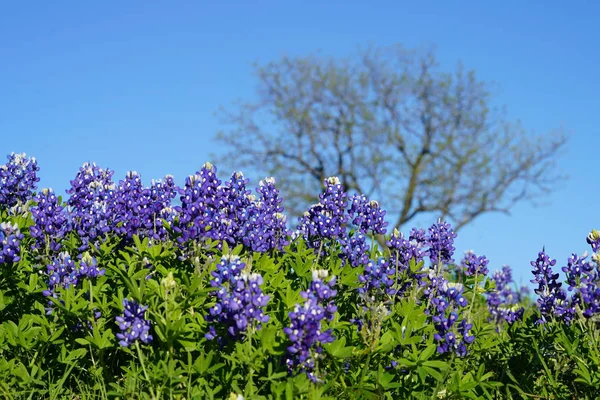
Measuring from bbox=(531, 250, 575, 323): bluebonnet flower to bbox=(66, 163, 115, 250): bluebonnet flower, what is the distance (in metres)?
3.70

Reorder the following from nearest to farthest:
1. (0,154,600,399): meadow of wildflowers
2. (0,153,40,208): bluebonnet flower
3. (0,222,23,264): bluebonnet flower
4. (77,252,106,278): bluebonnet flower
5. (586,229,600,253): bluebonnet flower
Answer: (0,154,600,399): meadow of wildflowers < (77,252,106,278): bluebonnet flower < (0,222,23,264): bluebonnet flower < (586,229,600,253): bluebonnet flower < (0,153,40,208): bluebonnet flower

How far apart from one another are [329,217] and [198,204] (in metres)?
1.19

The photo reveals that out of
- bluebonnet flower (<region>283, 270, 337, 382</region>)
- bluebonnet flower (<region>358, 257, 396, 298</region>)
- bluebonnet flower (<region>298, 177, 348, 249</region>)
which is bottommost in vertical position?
bluebonnet flower (<region>283, 270, 337, 382</region>)

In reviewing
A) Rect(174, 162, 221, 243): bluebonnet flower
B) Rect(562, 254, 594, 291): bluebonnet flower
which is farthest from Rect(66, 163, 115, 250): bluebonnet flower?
Rect(562, 254, 594, 291): bluebonnet flower

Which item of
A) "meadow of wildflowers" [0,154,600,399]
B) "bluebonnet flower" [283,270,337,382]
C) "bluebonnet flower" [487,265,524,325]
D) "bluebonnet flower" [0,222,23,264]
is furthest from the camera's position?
"bluebonnet flower" [487,265,524,325]

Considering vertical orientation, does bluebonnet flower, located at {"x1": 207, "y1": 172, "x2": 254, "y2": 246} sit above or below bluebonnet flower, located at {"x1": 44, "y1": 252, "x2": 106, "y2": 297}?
above

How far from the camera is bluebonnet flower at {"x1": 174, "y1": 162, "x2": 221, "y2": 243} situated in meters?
5.18

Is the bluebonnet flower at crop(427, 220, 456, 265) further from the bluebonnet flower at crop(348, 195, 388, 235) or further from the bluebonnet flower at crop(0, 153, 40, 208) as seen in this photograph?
the bluebonnet flower at crop(0, 153, 40, 208)

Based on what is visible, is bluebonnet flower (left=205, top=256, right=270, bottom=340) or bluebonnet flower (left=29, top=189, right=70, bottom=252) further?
bluebonnet flower (left=29, top=189, right=70, bottom=252)

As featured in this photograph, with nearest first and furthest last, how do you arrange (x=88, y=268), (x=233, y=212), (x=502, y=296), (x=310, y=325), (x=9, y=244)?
(x=310, y=325) < (x=88, y=268) < (x=9, y=244) < (x=233, y=212) < (x=502, y=296)

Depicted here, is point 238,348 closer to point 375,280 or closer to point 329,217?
point 375,280

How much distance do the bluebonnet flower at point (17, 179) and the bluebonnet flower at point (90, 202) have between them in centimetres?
76

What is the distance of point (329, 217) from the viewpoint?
581cm

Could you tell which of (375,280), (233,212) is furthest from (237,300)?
(233,212)
